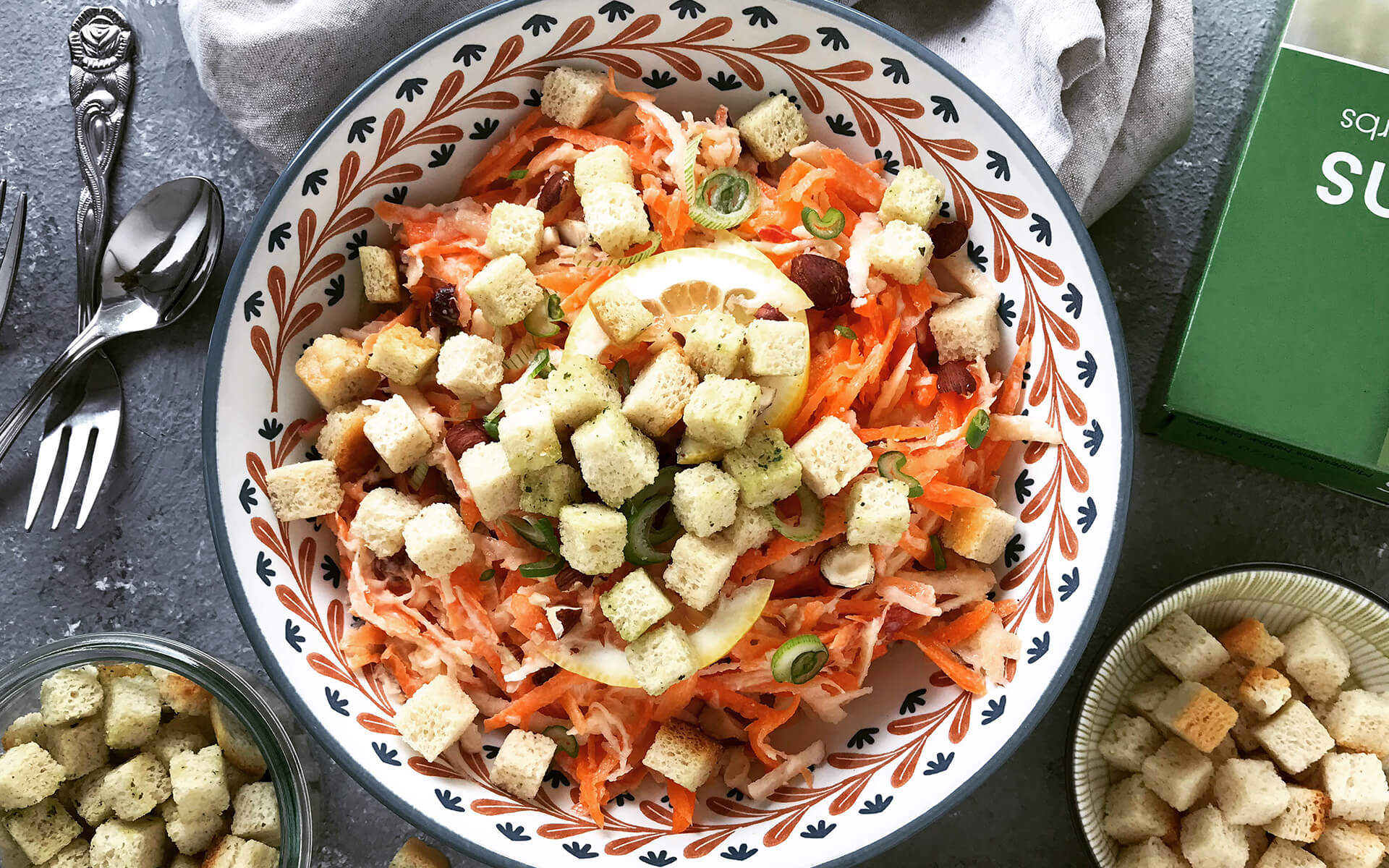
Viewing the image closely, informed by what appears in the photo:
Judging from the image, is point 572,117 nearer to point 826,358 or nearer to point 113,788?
point 826,358

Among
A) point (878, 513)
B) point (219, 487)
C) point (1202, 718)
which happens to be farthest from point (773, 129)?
point (1202, 718)

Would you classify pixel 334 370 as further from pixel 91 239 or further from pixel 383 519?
pixel 91 239

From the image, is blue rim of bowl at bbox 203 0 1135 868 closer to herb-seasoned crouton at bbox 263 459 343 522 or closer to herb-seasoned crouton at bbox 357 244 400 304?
herb-seasoned crouton at bbox 263 459 343 522

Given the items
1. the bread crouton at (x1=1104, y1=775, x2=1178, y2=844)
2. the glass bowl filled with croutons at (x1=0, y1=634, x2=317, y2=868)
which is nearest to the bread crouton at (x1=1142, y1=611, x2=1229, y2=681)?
the bread crouton at (x1=1104, y1=775, x2=1178, y2=844)

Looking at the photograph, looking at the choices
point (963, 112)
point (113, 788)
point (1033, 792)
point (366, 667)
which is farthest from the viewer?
point (1033, 792)

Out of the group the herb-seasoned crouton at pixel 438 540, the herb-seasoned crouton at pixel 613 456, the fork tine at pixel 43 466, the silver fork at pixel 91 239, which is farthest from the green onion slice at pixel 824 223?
the fork tine at pixel 43 466

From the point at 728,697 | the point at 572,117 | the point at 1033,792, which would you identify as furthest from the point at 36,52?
the point at 1033,792
